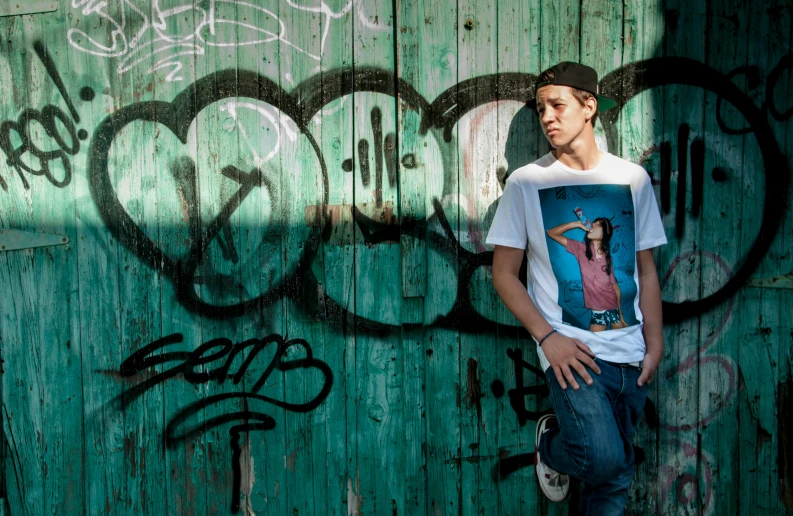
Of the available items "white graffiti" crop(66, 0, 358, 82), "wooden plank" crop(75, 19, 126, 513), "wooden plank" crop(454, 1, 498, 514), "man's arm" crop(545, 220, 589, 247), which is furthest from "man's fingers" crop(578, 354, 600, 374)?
"wooden plank" crop(75, 19, 126, 513)

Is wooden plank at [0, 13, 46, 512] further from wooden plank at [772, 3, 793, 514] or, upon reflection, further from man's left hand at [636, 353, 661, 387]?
wooden plank at [772, 3, 793, 514]

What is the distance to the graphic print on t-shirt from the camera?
1986 millimetres

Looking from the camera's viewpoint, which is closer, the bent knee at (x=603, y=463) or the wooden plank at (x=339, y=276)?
the bent knee at (x=603, y=463)

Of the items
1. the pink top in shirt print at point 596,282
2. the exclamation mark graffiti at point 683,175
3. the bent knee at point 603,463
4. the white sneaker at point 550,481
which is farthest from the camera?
the exclamation mark graffiti at point 683,175

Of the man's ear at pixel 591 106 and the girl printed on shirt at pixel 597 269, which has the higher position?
the man's ear at pixel 591 106

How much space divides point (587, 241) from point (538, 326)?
1.11 ft

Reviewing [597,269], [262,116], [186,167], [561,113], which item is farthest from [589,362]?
[186,167]

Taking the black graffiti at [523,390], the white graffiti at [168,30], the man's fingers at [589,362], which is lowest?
the black graffiti at [523,390]

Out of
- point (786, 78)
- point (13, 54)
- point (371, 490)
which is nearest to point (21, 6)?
point (13, 54)

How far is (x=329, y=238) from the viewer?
229 centimetres

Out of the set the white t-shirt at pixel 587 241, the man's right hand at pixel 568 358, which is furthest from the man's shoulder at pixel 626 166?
the man's right hand at pixel 568 358

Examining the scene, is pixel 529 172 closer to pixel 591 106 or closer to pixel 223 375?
pixel 591 106

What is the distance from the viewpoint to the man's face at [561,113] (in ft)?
6.59

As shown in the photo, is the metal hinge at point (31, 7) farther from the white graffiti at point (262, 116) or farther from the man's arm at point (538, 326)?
the man's arm at point (538, 326)
